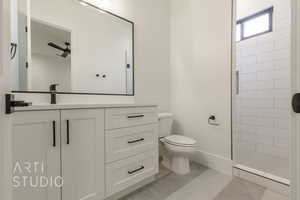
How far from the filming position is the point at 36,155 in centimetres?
95

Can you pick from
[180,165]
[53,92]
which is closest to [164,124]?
[180,165]

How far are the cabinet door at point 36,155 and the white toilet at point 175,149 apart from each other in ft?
3.99

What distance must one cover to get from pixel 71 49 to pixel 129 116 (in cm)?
94

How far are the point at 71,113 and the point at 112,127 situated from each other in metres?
0.35

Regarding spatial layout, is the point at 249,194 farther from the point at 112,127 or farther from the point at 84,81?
the point at 84,81

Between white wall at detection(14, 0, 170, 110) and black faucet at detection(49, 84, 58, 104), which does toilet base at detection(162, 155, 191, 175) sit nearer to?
white wall at detection(14, 0, 170, 110)

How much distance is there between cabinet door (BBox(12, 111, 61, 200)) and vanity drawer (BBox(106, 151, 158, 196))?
385 mm

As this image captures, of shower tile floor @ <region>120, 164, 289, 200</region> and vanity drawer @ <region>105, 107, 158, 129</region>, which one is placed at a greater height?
vanity drawer @ <region>105, 107, 158, 129</region>

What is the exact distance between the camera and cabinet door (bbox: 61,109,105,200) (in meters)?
1.07

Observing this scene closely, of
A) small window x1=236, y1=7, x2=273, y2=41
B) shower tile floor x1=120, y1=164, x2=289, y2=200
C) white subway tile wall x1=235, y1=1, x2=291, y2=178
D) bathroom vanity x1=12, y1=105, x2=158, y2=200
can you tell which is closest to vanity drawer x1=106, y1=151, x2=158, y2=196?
bathroom vanity x1=12, y1=105, x2=158, y2=200

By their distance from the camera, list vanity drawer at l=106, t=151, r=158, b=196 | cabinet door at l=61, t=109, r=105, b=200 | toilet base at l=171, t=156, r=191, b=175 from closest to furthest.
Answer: cabinet door at l=61, t=109, r=105, b=200
vanity drawer at l=106, t=151, r=158, b=196
toilet base at l=171, t=156, r=191, b=175

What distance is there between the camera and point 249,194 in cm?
148

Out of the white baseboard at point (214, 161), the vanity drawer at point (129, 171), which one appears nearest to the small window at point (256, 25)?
the white baseboard at point (214, 161)

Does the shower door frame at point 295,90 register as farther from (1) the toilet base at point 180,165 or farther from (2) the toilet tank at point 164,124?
(2) the toilet tank at point 164,124
